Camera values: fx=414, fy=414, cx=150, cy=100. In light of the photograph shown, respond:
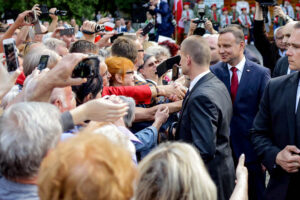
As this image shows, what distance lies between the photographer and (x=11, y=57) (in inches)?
108

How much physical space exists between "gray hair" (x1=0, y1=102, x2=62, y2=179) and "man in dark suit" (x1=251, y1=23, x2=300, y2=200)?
1.74 m

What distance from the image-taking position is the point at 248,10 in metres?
26.1

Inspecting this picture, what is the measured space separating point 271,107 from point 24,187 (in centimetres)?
200

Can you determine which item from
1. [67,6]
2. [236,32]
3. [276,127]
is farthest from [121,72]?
[67,6]

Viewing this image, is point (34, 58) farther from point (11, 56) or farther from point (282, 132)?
point (282, 132)

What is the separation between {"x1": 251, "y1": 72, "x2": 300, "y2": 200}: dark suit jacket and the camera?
2998mm

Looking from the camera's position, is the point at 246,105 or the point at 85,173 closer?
the point at 85,173

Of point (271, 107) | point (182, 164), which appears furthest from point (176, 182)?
point (271, 107)

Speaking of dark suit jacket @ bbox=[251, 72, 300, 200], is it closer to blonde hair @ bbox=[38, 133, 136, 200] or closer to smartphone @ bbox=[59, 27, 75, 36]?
blonde hair @ bbox=[38, 133, 136, 200]

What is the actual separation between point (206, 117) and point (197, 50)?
76 cm

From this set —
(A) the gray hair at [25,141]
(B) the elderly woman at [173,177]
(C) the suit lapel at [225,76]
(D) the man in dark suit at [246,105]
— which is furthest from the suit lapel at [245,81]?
(A) the gray hair at [25,141]

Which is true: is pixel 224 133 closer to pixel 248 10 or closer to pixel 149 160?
pixel 149 160

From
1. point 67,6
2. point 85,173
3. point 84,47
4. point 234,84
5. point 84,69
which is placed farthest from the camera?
point 67,6

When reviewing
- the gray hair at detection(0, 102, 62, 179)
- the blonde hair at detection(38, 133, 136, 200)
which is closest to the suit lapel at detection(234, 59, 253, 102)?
the gray hair at detection(0, 102, 62, 179)
